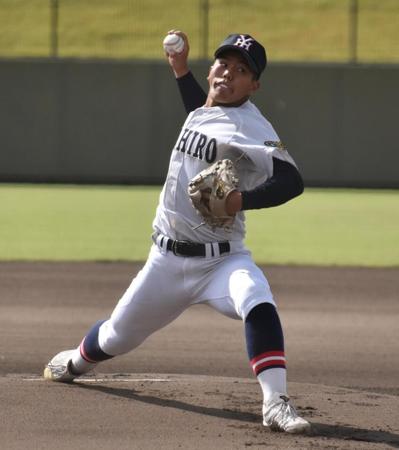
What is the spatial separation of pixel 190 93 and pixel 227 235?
0.91 m

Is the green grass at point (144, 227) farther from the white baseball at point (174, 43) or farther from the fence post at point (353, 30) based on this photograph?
the white baseball at point (174, 43)

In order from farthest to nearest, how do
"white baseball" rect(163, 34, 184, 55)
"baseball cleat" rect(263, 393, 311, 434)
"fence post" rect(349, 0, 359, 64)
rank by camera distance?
"fence post" rect(349, 0, 359, 64) < "white baseball" rect(163, 34, 184, 55) < "baseball cleat" rect(263, 393, 311, 434)

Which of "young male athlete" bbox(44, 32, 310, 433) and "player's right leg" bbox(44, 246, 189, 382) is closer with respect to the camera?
"young male athlete" bbox(44, 32, 310, 433)

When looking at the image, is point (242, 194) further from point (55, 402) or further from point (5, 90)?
point (5, 90)

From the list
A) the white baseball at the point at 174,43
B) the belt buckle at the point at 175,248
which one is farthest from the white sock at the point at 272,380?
the white baseball at the point at 174,43

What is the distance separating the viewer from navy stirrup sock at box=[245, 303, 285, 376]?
5348mm

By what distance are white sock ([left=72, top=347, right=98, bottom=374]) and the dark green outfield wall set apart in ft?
63.4

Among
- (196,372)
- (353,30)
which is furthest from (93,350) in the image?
(353,30)

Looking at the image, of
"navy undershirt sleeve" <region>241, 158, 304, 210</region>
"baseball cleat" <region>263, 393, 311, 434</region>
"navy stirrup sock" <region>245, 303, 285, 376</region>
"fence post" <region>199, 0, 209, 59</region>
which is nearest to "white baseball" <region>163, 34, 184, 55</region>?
"navy undershirt sleeve" <region>241, 158, 304, 210</region>

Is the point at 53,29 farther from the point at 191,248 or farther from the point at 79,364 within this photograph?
the point at 191,248

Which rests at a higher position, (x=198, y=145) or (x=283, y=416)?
(x=198, y=145)

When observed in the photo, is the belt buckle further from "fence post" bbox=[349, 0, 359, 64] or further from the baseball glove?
"fence post" bbox=[349, 0, 359, 64]

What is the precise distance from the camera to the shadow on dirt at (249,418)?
17.7 feet

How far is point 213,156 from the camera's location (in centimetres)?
564
